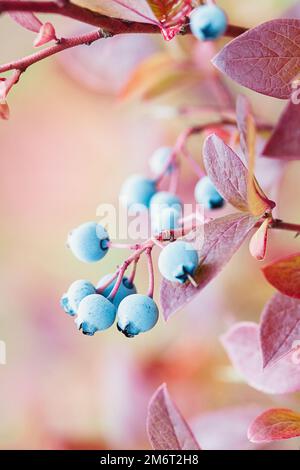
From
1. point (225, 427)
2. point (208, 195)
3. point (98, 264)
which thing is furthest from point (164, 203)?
point (98, 264)

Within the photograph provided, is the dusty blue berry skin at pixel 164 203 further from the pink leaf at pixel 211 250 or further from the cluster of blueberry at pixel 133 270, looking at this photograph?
the pink leaf at pixel 211 250

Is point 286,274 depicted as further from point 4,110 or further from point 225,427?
point 225,427

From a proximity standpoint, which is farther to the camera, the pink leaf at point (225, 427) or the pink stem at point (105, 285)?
the pink leaf at point (225, 427)

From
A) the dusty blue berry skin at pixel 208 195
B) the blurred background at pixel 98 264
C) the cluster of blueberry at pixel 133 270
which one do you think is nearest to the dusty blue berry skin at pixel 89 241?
the cluster of blueberry at pixel 133 270

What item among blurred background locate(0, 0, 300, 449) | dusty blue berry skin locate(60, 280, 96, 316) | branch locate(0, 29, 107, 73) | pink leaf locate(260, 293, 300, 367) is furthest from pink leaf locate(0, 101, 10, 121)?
blurred background locate(0, 0, 300, 449)

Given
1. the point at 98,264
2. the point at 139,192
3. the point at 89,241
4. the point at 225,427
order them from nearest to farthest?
the point at 89,241
the point at 139,192
the point at 225,427
the point at 98,264

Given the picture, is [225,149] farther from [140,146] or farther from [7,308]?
[7,308]
